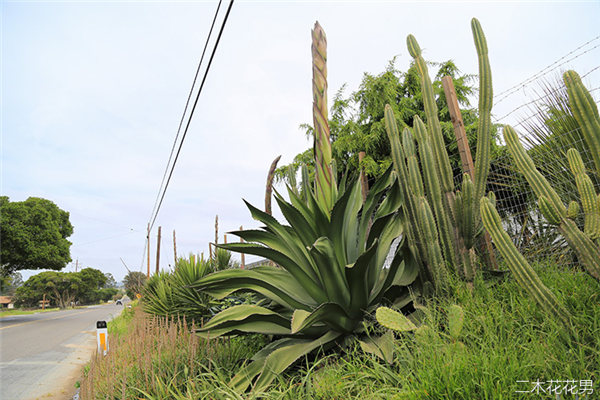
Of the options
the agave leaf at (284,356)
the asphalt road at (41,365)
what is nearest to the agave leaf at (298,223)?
the agave leaf at (284,356)

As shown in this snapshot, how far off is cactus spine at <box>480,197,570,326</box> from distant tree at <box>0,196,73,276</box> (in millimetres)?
30471

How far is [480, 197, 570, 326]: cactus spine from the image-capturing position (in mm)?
2217

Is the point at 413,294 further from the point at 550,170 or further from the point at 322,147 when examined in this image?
the point at 550,170

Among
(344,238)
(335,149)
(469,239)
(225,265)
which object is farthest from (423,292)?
(335,149)

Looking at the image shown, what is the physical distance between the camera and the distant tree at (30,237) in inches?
992

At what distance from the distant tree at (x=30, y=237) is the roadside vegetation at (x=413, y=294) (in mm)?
26978

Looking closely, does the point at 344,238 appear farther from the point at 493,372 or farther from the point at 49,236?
the point at 49,236

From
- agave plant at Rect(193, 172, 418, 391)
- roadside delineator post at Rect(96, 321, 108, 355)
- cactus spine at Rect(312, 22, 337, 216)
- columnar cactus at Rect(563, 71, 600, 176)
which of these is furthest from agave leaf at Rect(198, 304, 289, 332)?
roadside delineator post at Rect(96, 321, 108, 355)

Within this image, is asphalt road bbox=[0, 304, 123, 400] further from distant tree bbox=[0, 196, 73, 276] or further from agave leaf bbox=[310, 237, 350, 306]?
distant tree bbox=[0, 196, 73, 276]

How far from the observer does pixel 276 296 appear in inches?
130

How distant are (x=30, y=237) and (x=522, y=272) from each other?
102ft

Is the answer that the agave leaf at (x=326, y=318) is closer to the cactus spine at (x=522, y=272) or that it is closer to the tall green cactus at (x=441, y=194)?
the tall green cactus at (x=441, y=194)

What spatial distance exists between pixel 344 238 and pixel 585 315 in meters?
1.76

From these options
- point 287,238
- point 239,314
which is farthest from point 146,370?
point 287,238
